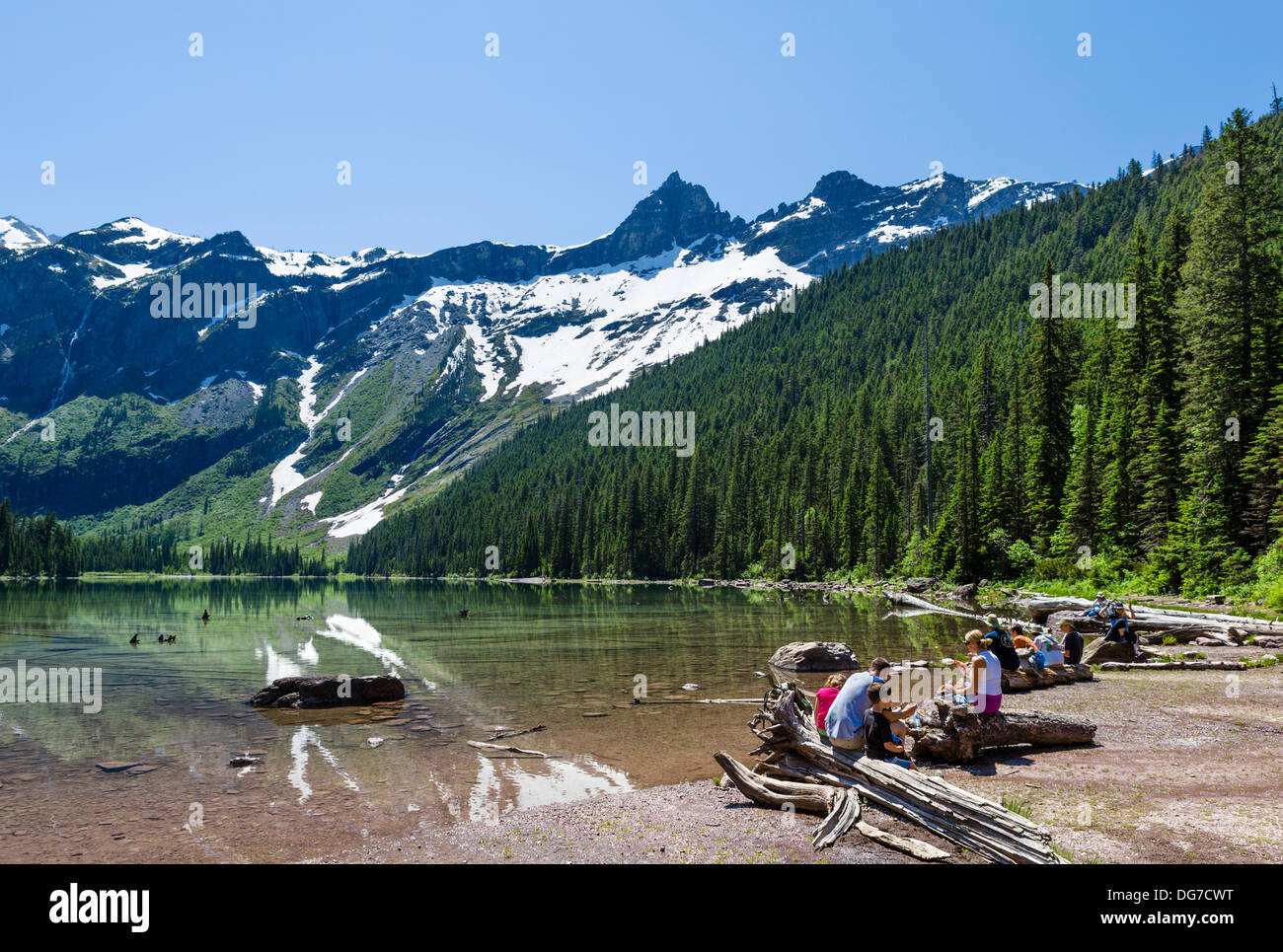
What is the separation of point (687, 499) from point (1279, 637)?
364 ft

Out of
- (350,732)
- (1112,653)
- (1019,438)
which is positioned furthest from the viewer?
(1019,438)

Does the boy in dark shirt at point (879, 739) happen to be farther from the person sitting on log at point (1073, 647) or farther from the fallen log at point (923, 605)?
the fallen log at point (923, 605)

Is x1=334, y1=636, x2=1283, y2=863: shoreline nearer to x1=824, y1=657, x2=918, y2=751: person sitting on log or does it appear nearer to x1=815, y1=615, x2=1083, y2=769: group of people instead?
x1=815, y1=615, x2=1083, y2=769: group of people

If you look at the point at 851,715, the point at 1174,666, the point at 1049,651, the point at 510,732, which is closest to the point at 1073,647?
the point at 1049,651

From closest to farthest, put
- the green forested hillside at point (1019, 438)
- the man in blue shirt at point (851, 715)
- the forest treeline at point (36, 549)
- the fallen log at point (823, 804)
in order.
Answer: the fallen log at point (823, 804)
the man in blue shirt at point (851, 715)
the green forested hillside at point (1019, 438)
the forest treeline at point (36, 549)

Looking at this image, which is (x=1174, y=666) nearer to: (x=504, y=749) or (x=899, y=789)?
(x=899, y=789)

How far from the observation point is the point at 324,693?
24.1 m

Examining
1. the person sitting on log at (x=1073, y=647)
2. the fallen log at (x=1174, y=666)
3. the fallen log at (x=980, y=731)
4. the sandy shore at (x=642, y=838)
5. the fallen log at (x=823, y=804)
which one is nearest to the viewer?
the fallen log at (x=823, y=804)

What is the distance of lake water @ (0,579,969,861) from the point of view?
13000mm

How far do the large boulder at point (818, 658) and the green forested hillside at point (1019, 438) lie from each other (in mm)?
22284

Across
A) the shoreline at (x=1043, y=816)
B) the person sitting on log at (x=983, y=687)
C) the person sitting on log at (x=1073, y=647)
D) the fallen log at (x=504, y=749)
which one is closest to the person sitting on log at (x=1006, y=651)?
the person sitting on log at (x=1073, y=647)

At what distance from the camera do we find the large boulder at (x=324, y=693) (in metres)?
24.0

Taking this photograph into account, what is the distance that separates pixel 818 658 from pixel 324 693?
56.4 feet
